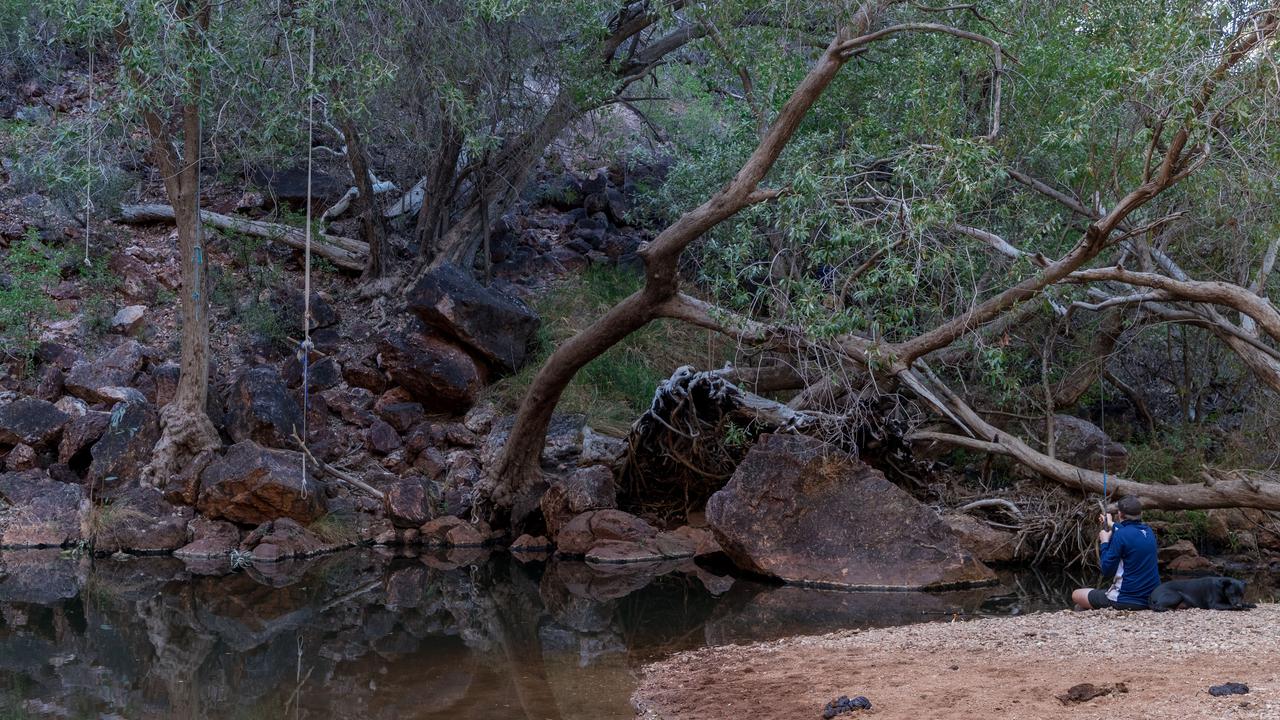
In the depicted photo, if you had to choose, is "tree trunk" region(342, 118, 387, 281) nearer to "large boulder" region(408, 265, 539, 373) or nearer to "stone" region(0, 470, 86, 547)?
"large boulder" region(408, 265, 539, 373)

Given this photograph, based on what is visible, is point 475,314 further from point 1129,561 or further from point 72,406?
point 1129,561

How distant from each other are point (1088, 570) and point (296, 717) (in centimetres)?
843

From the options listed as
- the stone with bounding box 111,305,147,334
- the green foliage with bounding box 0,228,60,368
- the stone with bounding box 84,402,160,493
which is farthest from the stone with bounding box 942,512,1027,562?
the green foliage with bounding box 0,228,60,368

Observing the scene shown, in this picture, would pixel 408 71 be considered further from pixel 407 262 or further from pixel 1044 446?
pixel 1044 446

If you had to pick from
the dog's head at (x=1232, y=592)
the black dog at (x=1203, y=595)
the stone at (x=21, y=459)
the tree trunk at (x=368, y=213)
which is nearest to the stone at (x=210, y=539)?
the stone at (x=21, y=459)

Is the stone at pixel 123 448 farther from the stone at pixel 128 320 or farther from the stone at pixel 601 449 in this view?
the stone at pixel 601 449

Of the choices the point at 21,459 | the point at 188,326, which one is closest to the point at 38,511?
the point at 21,459

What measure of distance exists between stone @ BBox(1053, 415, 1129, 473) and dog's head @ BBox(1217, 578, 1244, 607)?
5208 mm

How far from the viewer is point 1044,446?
12938 mm

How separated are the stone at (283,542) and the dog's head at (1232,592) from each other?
8.74 meters

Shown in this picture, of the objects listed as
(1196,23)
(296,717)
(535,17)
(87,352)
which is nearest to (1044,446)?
(1196,23)

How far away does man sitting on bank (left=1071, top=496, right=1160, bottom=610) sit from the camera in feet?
24.9

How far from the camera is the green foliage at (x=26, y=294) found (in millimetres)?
13977

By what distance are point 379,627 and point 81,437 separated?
233 inches
